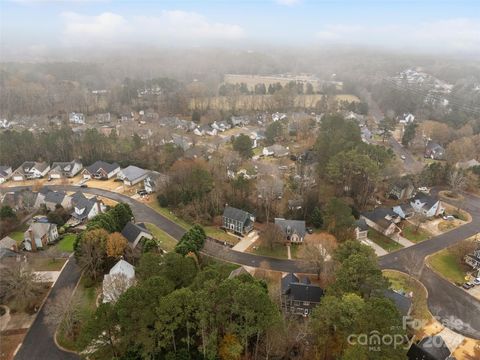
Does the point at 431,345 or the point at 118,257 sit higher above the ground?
the point at 431,345

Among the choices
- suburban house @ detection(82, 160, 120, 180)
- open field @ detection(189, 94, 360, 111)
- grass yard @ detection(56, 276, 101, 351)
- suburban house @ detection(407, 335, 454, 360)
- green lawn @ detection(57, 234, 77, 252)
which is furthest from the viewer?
open field @ detection(189, 94, 360, 111)

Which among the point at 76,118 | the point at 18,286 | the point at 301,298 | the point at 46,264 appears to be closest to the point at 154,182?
the point at 46,264

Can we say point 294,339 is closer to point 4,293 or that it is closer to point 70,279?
point 70,279

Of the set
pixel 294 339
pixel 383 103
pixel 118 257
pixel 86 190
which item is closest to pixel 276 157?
pixel 86 190

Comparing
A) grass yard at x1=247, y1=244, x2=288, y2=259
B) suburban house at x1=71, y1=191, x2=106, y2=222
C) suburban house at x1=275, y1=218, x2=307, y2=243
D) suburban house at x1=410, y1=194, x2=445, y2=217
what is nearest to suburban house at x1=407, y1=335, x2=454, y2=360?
grass yard at x1=247, y1=244, x2=288, y2=259

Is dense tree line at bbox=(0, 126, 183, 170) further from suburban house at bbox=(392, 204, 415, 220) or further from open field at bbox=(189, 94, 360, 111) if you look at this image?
open field at bbox=(189, 94, 360, 111)

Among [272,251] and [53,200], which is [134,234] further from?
[53,200]
